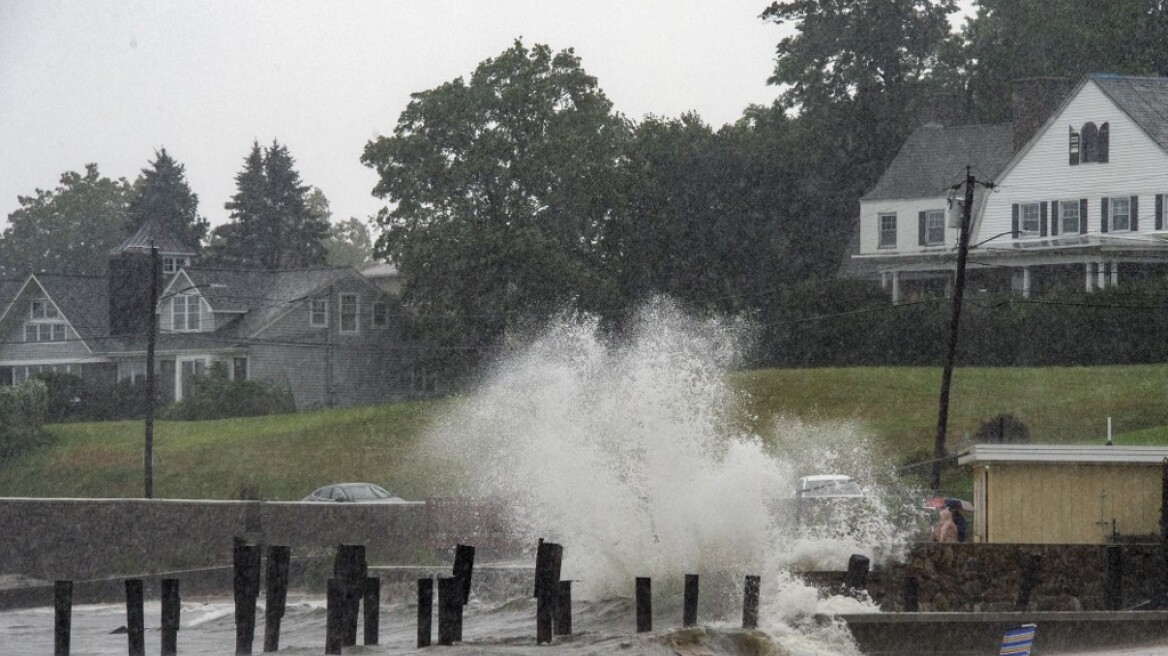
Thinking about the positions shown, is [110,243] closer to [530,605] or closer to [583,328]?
[583,328]

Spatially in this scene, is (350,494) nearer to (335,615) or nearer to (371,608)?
(371,608)

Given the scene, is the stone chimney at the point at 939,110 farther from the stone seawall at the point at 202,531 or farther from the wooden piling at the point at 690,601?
the wooden piling at the point at 690,601

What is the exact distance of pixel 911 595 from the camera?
84.3 feet

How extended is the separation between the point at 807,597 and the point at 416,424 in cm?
3903

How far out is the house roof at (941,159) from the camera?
75.6 meters

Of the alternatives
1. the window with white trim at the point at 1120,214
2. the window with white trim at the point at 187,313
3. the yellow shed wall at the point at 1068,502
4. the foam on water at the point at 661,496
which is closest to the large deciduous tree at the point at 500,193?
the window with white trim at the point at 187,313

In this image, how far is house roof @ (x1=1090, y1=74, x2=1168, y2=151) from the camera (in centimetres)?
6725

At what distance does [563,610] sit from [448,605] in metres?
1.68

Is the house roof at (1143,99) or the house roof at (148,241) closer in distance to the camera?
the house roof at (1143,99)

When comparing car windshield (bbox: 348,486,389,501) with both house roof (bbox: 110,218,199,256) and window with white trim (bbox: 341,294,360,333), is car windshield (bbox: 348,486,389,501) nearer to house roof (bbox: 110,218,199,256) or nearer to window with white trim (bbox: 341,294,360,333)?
window with white trim (bbox: 341,294,360,333)

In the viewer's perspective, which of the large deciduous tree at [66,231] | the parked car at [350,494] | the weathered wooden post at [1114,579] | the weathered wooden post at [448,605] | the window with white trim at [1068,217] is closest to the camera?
the weathered wooden post at [448,605]

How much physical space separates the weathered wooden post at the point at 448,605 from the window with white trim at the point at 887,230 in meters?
54.4

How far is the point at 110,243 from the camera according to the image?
14500cm

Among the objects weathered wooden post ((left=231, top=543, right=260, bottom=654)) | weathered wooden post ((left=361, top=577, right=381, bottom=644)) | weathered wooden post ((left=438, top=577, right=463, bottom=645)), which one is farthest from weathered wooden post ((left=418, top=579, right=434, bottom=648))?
weathered wooden post ((left=231, top=543, right=260, bottom=654))
